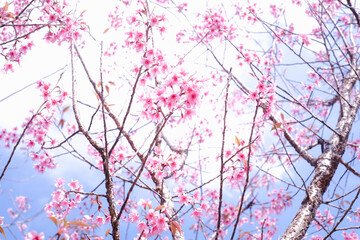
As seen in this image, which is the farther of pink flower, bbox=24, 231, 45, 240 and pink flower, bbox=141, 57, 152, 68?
pink flower, bbox=141, 57, 152, 68

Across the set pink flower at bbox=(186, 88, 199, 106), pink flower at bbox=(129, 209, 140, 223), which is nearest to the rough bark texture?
pink flower at bbox=(129, 209, 140, 223)

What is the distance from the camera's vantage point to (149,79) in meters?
2.05

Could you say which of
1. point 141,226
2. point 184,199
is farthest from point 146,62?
point 184,199

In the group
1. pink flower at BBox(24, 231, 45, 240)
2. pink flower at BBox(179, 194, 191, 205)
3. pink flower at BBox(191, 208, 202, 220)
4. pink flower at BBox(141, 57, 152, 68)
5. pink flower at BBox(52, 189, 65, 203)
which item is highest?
pink flower at BBox(141, 57, 152, 68)

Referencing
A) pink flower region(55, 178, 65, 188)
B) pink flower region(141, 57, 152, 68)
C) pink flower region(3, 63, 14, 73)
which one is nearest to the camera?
pink flower region(141, 57, 152, 68)

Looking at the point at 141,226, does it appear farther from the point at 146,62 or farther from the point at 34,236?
the point at 146,62

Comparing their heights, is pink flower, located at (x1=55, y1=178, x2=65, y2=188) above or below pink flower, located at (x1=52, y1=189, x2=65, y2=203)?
above

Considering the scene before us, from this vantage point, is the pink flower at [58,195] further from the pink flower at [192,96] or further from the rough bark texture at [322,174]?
the rough bark texture at [322,174]

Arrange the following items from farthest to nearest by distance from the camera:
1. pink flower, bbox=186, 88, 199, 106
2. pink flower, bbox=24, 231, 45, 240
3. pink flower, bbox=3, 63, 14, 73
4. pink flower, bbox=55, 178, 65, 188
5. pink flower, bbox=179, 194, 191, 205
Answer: pink flower, bbox=3, 63, 14, 73 → pink flower, bbox=55, 178, 65, 188 → pink flower, bbox=179, 194, 191, 205 → pink flower, bbox=186, 88, 199, 106 → pink flower, bbox=24, 231, 45, 240

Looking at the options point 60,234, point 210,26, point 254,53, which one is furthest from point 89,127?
Result: point 254,53

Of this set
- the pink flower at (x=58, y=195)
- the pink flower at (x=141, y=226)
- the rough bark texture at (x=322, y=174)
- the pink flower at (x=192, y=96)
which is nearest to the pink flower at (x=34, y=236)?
the pink flower at (x=141, y=226)

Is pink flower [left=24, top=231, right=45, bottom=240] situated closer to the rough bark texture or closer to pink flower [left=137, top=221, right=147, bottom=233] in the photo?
pink flower [left=137, top=221, right=147, bottom=233]

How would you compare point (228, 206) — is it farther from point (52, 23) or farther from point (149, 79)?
point (52, 23)

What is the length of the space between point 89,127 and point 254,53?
121 inches
